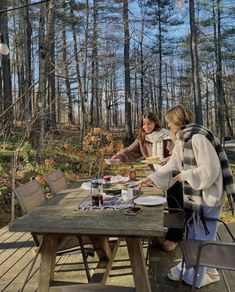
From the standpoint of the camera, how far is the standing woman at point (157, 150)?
10.5ft

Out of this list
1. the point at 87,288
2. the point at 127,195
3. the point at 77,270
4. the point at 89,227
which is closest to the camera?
the point at 89,227

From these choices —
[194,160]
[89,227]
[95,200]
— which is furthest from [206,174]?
[89,227]

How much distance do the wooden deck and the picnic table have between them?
370mm

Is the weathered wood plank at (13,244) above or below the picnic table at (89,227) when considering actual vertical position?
below

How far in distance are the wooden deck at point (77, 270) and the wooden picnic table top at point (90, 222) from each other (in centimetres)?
55

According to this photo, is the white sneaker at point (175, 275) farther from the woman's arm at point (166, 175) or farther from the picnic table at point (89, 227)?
the woman's arm at point (166, 175)

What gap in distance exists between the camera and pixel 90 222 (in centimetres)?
192

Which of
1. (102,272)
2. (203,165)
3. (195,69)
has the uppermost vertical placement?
(195,69)

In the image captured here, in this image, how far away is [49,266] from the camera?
2154 millimetres

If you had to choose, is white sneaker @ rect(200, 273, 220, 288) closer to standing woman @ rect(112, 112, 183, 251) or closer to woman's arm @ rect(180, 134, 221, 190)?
standing woman @ rect(112, 112, 183, 251)

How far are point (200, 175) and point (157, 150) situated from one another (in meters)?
1.39

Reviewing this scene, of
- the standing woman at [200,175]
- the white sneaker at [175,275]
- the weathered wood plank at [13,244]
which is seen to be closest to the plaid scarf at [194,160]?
the standing woman at [200,175]

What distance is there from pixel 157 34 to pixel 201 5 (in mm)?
4066

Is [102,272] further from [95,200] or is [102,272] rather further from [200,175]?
[200,175]
